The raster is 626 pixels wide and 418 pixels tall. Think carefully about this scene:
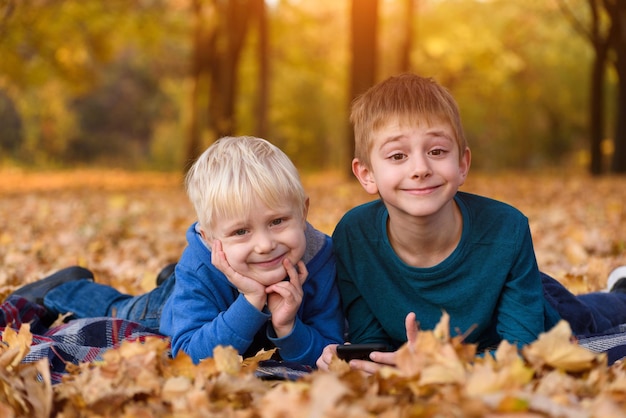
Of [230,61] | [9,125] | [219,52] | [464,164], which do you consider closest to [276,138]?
[9,125]

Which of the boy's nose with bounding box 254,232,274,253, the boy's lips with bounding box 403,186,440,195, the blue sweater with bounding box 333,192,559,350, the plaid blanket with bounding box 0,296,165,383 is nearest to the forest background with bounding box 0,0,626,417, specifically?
the plaid blanket with bounding box 0,296,165,383

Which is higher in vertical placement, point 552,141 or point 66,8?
point 66,8

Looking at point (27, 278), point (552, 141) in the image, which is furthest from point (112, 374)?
point (552, 141)

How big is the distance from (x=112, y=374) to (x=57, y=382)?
427 mm

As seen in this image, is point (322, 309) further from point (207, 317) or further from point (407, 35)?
point (407, 35)

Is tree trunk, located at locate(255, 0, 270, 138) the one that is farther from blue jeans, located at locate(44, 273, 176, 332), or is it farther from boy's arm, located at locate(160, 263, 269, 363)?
boy's arm, located at locate(160, 263, 269, 363)

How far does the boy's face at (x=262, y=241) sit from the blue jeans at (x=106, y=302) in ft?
3.17

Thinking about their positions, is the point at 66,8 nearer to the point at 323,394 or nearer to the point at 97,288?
the point at 97,288

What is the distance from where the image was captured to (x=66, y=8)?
14.9 metres

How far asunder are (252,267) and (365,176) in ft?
1.89

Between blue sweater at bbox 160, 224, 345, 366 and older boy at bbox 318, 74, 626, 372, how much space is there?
0.23 feet

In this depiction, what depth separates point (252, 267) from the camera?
8.51ft

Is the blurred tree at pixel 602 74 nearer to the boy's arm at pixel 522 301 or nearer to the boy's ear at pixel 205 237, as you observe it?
the boy's arm at pixel 522 301

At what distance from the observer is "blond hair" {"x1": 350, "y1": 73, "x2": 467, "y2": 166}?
2650 mm
